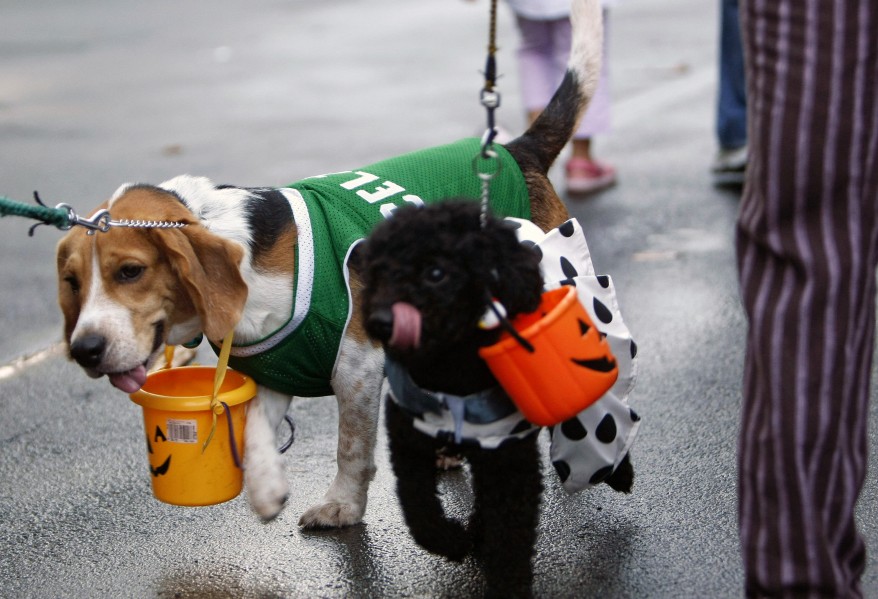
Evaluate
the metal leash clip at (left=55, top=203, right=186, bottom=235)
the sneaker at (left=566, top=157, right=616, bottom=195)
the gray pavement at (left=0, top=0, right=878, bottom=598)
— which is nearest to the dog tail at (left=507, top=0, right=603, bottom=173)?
the gray pavement at (left=0, top=0, right=878, bottom=598)

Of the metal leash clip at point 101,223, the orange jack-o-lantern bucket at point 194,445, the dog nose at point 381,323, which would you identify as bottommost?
the orange jack-o-lantern bucket at point 194,445

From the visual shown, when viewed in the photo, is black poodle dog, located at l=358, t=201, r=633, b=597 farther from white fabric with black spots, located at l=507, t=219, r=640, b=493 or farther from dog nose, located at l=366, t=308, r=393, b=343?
white fabric with black spots, located at l=507, t=219, r=640, b=493

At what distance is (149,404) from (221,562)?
486mm

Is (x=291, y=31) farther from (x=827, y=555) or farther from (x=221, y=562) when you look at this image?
(x=827, y=555)

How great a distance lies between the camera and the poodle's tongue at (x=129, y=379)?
291cm

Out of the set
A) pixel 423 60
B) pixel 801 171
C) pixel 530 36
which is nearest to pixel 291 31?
pixel 423 60

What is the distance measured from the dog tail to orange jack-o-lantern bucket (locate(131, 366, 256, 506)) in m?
1.25

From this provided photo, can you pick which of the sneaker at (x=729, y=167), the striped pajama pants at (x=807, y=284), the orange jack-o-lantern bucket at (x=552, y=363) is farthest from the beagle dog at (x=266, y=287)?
the sneaker at (x=729, y=167)

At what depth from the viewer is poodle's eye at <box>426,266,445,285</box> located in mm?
2266

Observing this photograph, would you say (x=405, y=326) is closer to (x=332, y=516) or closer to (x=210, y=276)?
(x=210, y=276)

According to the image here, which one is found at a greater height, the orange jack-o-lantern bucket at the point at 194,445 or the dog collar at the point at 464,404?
the dog collar at the point at 464,404

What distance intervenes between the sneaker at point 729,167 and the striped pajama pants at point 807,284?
4.53 metres

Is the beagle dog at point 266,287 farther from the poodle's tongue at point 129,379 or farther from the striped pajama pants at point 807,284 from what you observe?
→ the striped pajama pants at point 807,284

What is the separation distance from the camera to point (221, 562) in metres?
3.06
